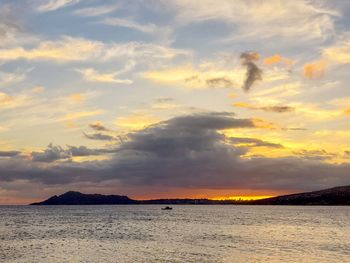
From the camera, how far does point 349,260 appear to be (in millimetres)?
69750

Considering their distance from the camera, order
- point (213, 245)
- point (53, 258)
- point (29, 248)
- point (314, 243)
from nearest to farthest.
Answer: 1. point (53, 258)
2. point (29, 248)
3. point (213, 245)
4. point (314, 243)

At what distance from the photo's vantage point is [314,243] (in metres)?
95.8

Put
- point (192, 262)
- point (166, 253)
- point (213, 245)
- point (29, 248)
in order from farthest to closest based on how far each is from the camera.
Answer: point (213, 245), point (29, 248), point (166, 253), point (192, 262)

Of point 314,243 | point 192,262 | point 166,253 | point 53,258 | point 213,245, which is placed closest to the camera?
point 192,262

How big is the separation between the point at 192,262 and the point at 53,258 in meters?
21.6

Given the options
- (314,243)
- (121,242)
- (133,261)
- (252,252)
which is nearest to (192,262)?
(133,261)

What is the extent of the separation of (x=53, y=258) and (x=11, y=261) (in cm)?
650

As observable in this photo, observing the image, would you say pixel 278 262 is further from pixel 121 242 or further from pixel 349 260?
pixel 121 242

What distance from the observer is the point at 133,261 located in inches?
2709

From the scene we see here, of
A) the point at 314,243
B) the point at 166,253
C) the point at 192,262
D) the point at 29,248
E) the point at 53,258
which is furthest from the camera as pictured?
the point at 314,243

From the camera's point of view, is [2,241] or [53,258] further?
[2,241]

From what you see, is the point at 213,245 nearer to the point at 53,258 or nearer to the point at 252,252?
the point at 252,252

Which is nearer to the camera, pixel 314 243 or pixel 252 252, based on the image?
pixel 252 252

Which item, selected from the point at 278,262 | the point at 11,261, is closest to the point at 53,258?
the point at 11,261
